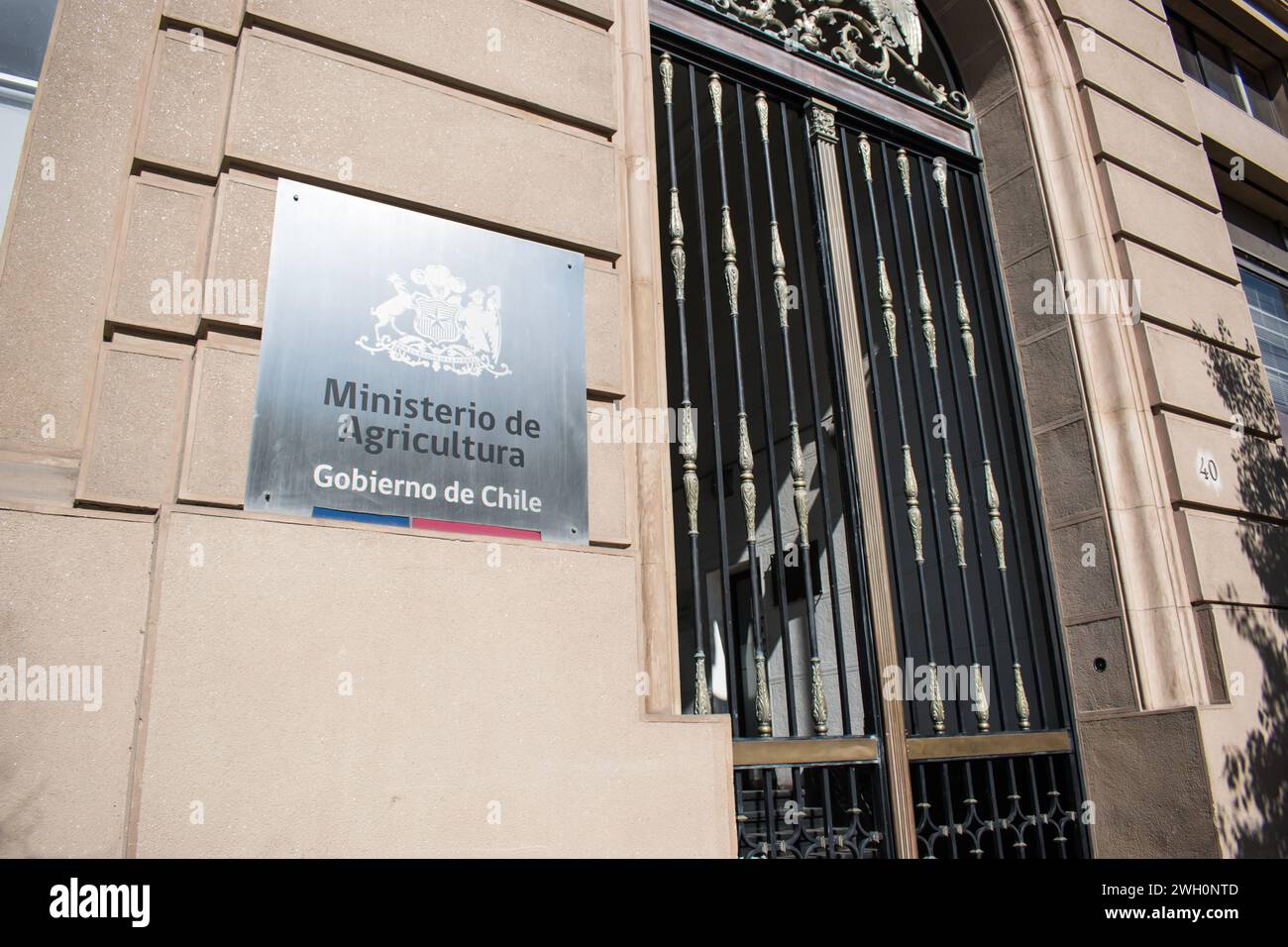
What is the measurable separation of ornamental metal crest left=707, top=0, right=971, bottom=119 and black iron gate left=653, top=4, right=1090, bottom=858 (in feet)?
0.29

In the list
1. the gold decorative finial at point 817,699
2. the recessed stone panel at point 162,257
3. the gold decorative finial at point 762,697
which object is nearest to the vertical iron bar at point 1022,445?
the gold decorative finial at point 817,699

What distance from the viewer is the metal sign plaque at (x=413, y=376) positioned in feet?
10.9

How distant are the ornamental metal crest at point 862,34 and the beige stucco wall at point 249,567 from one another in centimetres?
279

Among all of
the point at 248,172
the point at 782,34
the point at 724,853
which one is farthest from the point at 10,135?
the point at 782,34

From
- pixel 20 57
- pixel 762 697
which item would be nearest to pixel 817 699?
pixel 762 697

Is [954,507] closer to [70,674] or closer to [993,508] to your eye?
[993,508]

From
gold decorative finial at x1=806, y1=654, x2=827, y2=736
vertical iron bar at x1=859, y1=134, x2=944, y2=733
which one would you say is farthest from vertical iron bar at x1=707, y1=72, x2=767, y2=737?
vertical iron bar at x1=859, y1=134, x2=944, y2=733

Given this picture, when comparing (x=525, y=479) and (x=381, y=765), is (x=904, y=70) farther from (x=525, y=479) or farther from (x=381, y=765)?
(x=381, y=765)

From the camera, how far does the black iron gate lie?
4.53 m

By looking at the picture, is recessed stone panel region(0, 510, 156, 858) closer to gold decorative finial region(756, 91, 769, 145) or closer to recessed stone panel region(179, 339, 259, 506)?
recessed stone panel region(179, 339, 259, 506)

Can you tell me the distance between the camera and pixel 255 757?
290 centimetres

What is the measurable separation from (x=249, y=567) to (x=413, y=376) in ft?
3.20

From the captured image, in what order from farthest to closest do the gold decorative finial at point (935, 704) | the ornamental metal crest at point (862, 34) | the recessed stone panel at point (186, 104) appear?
the ornamental metal crest at point (862, 34)
the gold decorative finial at point (935, 704)
the recessed stone panel at point (186, 104)

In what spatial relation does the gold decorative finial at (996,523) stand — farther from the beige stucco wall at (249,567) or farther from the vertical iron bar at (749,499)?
the beige stucco wall at (249,567)
